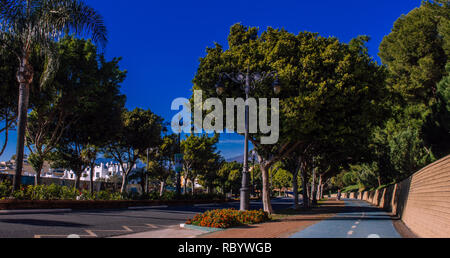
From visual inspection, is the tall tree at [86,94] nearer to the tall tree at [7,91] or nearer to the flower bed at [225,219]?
the tall tree at [7,91]

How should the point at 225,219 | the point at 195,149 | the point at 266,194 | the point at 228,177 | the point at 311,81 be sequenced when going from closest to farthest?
the point at 225,219
the point at 311,81
the point at 266,194
the point at 195,149
the point at 228,177

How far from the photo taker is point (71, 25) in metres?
20.1

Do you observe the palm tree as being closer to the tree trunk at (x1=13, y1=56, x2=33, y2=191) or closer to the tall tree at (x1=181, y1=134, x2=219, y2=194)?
the tree trunk at (x1=13, y1=56, x2=33, y2=191)

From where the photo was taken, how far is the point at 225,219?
14.5 m

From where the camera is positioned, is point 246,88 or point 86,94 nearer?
point 246,88

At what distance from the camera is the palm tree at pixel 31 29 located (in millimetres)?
19016

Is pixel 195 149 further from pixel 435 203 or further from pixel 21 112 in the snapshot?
pixel 435 203

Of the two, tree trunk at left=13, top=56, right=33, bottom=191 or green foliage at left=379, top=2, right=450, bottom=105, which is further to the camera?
green foliage at left=379, top=2, right=450, bottom=105

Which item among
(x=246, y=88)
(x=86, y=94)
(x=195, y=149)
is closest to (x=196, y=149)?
(x=195, y=149)

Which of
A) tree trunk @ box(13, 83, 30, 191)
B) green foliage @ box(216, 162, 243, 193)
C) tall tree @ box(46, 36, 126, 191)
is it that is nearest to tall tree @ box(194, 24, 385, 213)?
tall tree @ box(46, 36, 126, 191)

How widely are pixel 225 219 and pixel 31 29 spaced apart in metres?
14.1

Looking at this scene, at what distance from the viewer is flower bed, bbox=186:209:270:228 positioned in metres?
14.1

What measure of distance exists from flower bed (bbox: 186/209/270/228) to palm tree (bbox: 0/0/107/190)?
1097 centimetres

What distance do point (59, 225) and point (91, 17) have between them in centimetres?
1254
